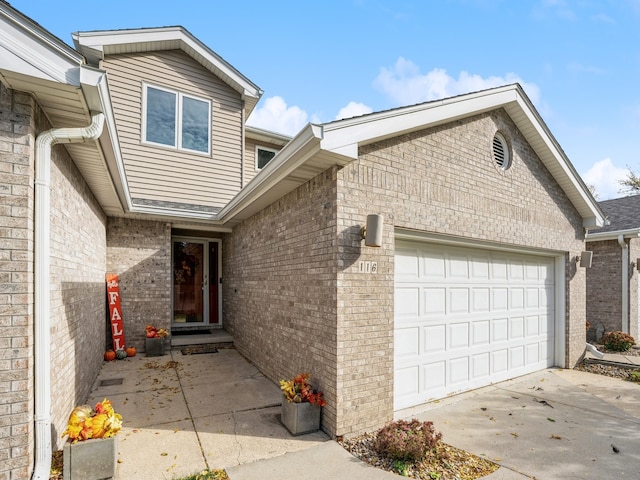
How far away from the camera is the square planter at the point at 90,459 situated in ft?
9.84

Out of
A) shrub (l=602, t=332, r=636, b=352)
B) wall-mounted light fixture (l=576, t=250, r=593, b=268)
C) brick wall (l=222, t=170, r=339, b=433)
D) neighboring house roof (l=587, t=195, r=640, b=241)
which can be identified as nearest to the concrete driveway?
brick wall (l=222, t=170, r=339, b=433)

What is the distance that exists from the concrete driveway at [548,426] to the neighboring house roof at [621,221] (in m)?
4.59

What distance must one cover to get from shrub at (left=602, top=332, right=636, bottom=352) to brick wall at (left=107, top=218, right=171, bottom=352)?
1075cm

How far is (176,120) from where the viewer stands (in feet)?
29.7

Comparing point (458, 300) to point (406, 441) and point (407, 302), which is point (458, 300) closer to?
point (407, 302)

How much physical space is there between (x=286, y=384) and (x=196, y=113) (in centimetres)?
779

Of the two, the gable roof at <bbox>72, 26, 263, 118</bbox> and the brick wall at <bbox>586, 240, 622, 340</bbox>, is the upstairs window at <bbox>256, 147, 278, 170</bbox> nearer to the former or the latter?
the gable roof at <bbox>72, 26, 263, 118</bbox>

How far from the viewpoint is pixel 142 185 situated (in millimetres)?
8500

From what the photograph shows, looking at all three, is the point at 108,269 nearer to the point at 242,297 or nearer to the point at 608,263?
the point at 242,297

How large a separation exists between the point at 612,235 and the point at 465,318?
7.05 metres

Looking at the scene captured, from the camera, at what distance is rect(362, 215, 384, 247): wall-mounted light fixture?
3.96m

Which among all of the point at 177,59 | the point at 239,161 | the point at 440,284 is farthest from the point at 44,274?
the point at 177,59

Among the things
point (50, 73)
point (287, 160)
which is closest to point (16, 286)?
point (50, 73)

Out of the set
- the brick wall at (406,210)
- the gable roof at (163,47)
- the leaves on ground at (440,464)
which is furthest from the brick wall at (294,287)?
the gable roof at (163,47)
